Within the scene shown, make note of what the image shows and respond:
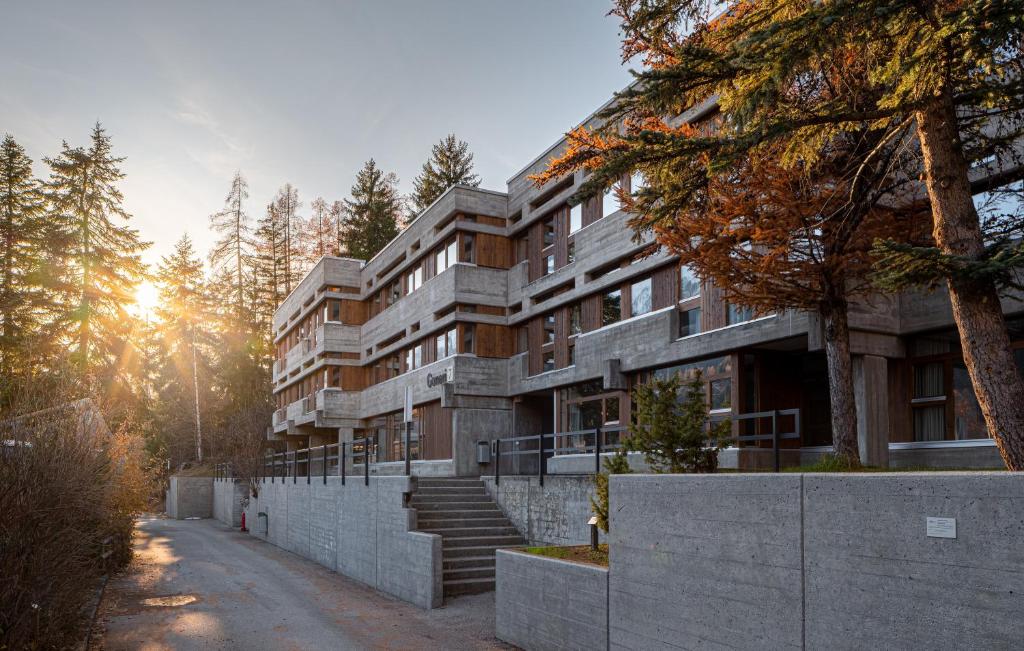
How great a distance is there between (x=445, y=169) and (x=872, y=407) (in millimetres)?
42782

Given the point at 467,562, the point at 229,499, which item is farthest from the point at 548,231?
the point at 229,499

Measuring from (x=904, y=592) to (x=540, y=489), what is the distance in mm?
11123

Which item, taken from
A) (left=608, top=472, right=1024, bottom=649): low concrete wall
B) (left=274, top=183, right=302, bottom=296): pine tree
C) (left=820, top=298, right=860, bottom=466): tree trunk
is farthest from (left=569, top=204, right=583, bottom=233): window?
(left=274, top=183, right=302, bottom=296): pine tree

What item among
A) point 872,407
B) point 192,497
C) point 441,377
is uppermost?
point 441,377

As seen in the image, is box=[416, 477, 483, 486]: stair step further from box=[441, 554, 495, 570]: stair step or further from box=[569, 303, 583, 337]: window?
Result: box=[569, 303, 583, 337]: window

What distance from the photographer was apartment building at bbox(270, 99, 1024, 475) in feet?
48.5

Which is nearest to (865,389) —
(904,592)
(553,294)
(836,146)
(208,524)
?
(836,146)

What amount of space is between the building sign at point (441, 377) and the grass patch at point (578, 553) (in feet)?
47.6

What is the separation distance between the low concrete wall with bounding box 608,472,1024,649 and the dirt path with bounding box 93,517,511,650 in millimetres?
3982

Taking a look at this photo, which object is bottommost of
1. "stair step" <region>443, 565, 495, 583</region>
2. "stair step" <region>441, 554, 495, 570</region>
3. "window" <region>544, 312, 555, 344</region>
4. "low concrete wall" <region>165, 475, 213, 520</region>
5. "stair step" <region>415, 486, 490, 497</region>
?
"low concrete wall" <region>165, 475, 213, 520</region>

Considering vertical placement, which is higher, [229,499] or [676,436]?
[676,436]

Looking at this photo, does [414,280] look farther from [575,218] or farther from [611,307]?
[611,307]

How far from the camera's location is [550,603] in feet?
36.8

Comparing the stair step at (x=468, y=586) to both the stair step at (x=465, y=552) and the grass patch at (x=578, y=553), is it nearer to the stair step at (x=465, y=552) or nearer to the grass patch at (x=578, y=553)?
the stair step at (x=465, y=552)
